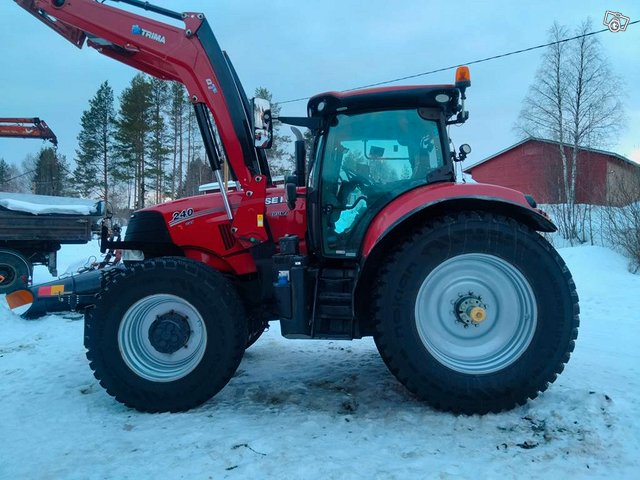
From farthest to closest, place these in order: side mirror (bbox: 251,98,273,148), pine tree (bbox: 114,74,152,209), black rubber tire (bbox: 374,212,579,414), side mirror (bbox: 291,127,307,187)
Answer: pine tree (bbox: 114,74,152,209) → side mirror (bbox: 251,98,273,148) → side mirror (bbox: 291,127,307,187) → black rubber tire (bbox: 374,212,579,414)

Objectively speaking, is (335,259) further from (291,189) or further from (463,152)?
(463,152)

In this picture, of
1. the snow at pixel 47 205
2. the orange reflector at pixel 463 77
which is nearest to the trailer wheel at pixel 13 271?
the snow at pixel 47 205

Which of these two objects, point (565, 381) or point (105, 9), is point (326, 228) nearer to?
point (565, 381)

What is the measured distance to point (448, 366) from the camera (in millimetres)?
3193

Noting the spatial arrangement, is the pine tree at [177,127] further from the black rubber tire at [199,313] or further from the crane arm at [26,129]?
→ the black rubber tire at [199,313]

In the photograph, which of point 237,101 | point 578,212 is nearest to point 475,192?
point 237,101

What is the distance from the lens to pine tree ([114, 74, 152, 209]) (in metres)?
32.2

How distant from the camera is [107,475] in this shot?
2547mm

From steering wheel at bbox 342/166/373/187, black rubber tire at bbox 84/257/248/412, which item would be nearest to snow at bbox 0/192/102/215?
black rubber tire at bbox 84/257/248/412

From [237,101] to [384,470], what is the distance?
10.2ft

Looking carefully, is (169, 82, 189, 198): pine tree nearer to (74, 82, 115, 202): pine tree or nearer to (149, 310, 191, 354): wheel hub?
(74, 82, 115, 202): pine tree

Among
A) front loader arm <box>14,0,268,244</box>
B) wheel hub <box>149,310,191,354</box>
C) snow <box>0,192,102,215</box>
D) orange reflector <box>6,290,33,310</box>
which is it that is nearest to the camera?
wheel hub <box>149,310,191,354</box>

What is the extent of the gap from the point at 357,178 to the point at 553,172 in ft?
71.0

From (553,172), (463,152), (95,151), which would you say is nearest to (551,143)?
(553,172)
